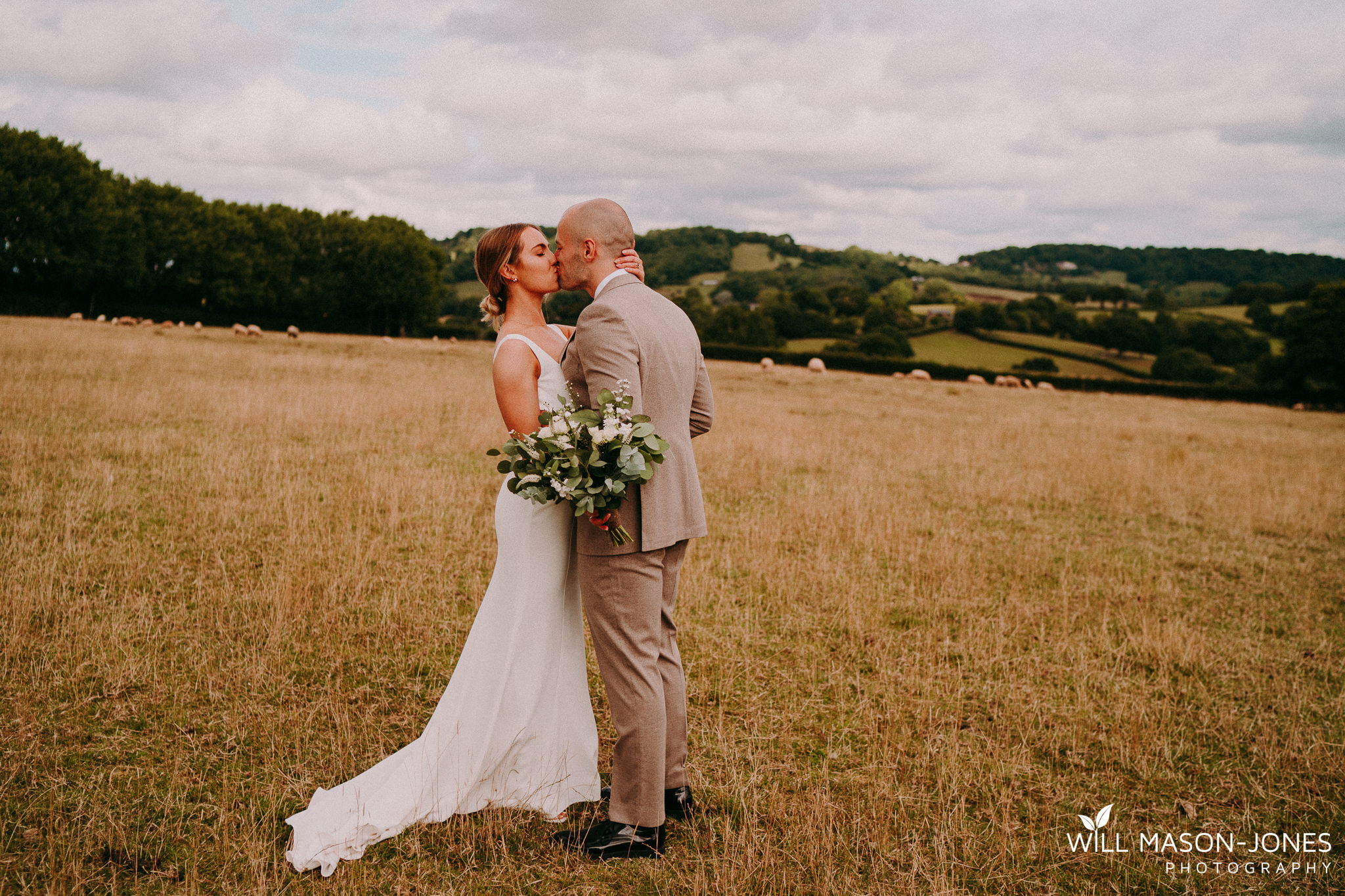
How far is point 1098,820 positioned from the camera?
4215mm

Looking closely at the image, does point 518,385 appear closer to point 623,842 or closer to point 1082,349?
point 623,842

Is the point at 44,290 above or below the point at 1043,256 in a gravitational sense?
below

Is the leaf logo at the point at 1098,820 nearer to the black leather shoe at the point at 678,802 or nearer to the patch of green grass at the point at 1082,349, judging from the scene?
the black leather shoe at the point at 678,802

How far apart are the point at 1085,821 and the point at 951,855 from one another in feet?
3.22

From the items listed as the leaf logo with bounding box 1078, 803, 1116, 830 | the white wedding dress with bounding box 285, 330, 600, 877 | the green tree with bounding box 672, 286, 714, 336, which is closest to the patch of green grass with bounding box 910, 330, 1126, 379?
the green tree with bounding box 672, 286, 714, 336

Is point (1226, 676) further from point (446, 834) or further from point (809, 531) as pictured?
point (446, 834)

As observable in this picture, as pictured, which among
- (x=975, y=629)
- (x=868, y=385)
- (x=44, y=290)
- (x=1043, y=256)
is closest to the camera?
(x=975, y=629)

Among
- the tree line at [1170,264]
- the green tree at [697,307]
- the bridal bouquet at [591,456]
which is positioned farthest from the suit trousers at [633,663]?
the tree line at [1170,264]

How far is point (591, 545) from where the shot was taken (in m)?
3.43

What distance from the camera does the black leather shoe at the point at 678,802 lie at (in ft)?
12.9

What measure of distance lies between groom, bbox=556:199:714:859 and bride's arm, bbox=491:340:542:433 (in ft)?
0.95

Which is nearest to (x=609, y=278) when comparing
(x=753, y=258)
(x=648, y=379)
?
(x=648, y=379)

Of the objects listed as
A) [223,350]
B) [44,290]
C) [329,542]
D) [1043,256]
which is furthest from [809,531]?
[1043,256]

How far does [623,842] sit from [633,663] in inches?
35.8
